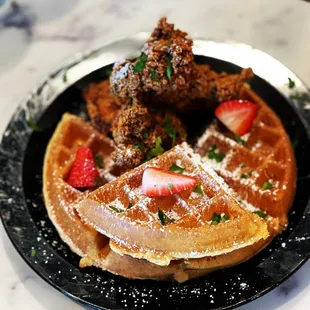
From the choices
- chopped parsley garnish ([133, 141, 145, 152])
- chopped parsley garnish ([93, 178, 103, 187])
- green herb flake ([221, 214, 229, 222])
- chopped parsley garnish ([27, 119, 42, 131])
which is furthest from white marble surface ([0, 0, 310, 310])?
A: green herb flake ([221, 214, 229, 222])

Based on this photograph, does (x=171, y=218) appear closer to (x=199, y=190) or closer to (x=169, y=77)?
(x=199, y=190)

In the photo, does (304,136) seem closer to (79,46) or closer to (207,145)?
(207,145)

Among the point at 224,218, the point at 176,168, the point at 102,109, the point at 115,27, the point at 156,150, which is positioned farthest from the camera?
the point at 115,27

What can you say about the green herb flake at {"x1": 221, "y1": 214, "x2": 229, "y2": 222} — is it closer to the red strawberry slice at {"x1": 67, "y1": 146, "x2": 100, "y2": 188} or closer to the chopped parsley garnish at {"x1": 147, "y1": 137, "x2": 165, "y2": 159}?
the chopped parsley garnish at {"x1": 147, "y1": 137, "x2": 165, "y2": 159}

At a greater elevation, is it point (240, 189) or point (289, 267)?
point (240, 189)

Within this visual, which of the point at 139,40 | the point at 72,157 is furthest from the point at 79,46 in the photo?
the point at 72,157

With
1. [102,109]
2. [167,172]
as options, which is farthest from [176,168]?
[102,109]
